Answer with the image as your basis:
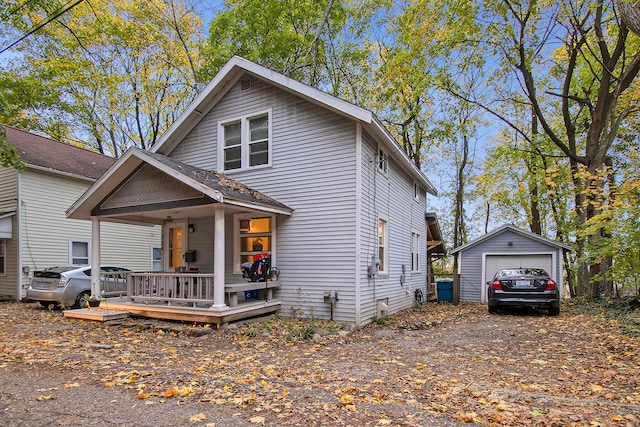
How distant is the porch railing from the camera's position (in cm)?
824

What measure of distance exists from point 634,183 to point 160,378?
9632mm

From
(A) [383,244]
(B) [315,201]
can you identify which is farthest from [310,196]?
(A) [383,244]

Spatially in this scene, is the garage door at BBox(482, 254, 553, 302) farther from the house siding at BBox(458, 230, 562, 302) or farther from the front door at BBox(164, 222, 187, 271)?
the front door at BBox(164, 222, 187, 271)

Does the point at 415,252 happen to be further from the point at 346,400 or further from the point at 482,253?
the point at 346,400

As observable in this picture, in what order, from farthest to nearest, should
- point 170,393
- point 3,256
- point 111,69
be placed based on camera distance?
point 111,69 → point 3,256 → point 170,393

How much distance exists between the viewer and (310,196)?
31.3ft

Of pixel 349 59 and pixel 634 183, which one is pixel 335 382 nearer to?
pixel 634 183

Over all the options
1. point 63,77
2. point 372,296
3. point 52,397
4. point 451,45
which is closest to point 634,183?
point 372,296

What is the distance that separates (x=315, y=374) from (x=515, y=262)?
1320 centimetres

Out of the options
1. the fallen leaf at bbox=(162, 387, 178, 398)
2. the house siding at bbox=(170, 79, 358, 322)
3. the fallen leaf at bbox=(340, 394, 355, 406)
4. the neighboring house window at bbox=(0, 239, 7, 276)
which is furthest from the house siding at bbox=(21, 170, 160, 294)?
the fallen leaf at bbox=(340, 394, 355, 406)

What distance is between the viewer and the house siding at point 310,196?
901 cm

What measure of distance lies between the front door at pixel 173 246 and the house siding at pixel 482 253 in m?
11.6

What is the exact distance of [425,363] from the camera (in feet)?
18.9

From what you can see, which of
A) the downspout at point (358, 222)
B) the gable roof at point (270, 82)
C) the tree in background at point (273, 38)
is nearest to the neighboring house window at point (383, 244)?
the downspout at point (358, 222)
